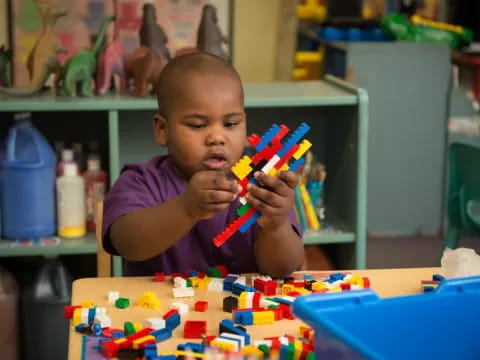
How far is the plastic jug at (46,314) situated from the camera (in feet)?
7.36

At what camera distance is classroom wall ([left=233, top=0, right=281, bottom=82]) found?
13.6ft

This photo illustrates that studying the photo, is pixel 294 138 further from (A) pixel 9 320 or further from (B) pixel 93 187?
(A) pixel 9 320

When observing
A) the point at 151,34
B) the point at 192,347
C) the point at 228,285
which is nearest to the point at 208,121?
the point at 228,285

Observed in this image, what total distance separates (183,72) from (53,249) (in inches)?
37.7

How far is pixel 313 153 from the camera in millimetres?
2512

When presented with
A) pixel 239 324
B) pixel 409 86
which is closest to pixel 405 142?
pixel 409 86

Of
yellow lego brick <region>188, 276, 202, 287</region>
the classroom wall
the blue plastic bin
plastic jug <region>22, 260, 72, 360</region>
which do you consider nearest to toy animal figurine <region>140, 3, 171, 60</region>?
plastic jug <region>22, 260, 72, 360</region>

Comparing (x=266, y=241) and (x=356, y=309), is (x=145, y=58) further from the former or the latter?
(x=356, y=309)

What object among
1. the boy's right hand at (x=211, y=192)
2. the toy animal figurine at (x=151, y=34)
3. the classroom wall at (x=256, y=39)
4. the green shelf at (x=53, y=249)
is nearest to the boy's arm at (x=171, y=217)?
the boy's right hand at (x=211, y=192)

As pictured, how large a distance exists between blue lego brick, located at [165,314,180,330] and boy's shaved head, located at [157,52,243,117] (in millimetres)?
454

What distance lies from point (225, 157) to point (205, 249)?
0.26 meters

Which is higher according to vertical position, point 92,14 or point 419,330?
point 92,14

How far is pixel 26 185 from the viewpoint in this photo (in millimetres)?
2195

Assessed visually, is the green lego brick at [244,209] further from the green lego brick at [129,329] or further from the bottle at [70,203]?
the bottle at [70,203]
